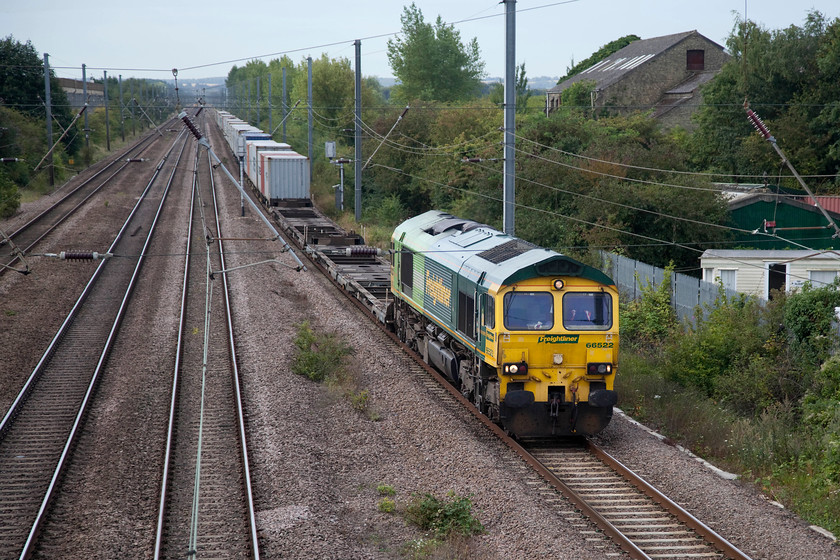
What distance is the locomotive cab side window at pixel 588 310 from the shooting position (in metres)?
14.6

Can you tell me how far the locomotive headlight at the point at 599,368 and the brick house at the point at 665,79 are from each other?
49526 millimetres

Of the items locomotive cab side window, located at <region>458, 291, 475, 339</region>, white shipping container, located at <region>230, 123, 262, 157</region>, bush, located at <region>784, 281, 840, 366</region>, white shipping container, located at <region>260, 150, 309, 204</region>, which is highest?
white shipping container, located at <region>230, 123, 262, 157</region>

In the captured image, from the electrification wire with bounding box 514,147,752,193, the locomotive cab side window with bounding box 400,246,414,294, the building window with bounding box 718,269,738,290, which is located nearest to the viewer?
the locomotive cab side window with bounding box 400,246,414,294

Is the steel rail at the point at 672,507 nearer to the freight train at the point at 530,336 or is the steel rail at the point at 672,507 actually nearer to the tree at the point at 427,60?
the freight train at the point at 530,336

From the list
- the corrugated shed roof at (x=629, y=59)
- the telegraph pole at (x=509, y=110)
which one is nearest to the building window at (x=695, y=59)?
the corrugated shed roof at (x=629, y=59)

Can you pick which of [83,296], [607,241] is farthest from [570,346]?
[83,296]

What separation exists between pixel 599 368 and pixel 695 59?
55.9 meters

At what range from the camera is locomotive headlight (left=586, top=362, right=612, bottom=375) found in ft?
47.6

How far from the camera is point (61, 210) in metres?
43.3

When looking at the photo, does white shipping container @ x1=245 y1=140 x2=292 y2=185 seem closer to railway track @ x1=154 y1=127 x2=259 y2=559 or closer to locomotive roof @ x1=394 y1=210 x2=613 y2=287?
railway track @ x1=154 y1=127 x2=259 y2=559

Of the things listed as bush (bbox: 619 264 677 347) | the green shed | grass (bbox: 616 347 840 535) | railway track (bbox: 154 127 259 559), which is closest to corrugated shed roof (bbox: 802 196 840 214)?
the green shed

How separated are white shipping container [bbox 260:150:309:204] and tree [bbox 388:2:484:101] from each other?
42.0 metres

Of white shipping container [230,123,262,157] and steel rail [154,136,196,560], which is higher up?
white shipping container [230,123,262,157]

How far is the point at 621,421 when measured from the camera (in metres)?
16.4
